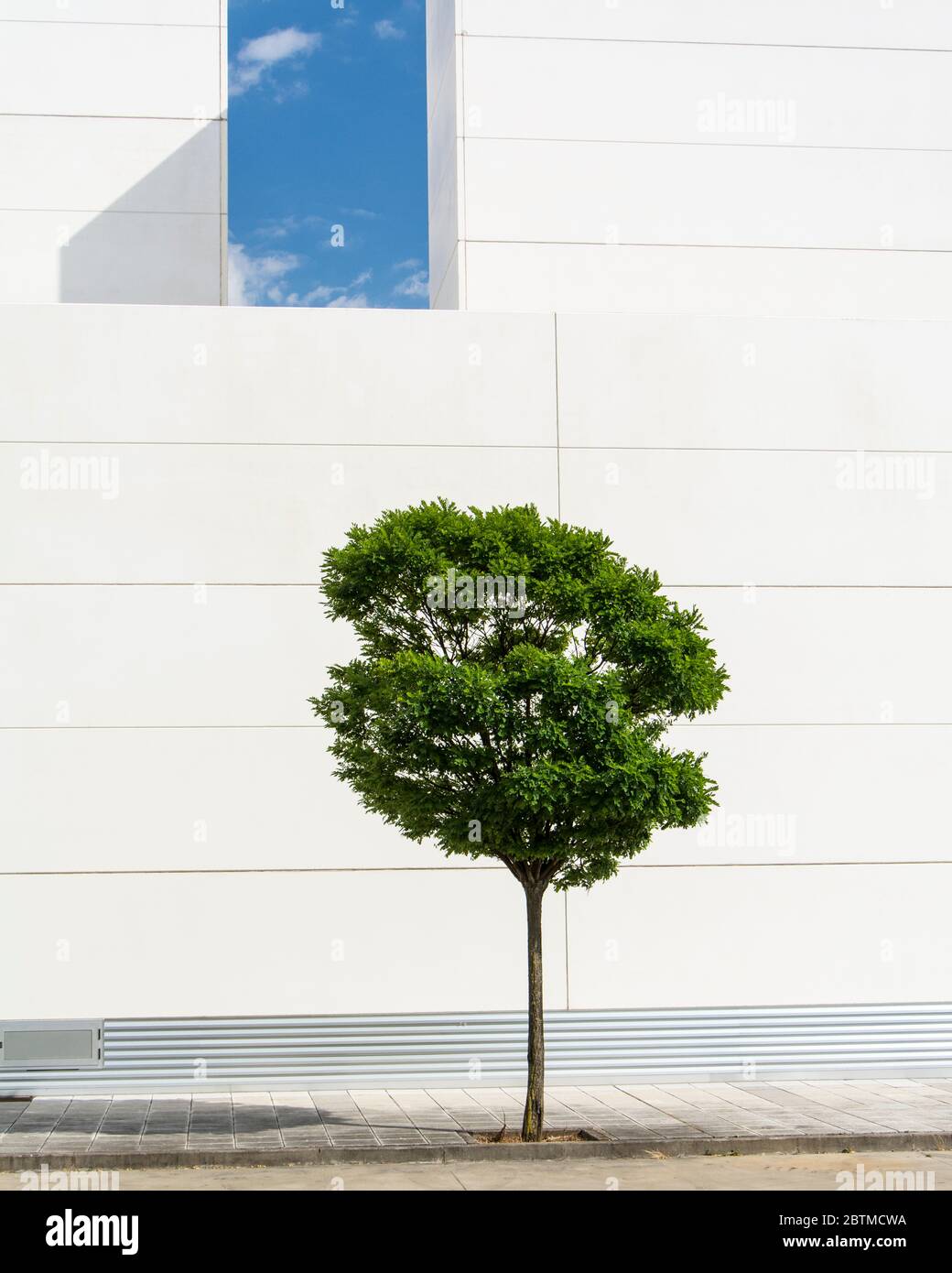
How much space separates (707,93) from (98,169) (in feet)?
27.7

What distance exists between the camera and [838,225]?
17.8 metres

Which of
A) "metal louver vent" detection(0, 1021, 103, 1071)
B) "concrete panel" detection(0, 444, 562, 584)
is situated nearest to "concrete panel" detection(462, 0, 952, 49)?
"concrete panel" detection(0, 444, 562, 584)

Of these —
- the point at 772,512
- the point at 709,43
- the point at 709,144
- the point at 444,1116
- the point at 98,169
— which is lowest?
the point at 444,1116

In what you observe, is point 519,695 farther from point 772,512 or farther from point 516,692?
point 772,512

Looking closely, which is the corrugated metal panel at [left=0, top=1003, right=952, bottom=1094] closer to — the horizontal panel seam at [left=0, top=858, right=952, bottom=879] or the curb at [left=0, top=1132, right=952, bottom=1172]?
the horizontal panel seam at [left=0, top=858, right=952, bottom=879]

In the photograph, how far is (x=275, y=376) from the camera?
15328mm

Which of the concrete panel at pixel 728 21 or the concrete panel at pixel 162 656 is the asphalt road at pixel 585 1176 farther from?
the concrete panel at pixel 728 21

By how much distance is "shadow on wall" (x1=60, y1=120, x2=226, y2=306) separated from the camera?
19562 mm

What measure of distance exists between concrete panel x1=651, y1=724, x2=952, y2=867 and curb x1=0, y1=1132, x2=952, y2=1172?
3.88 metres

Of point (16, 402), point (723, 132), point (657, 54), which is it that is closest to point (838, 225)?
point (723, 132)

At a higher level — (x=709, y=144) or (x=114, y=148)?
(x=114, y=148)

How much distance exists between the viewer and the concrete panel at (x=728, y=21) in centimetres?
1752

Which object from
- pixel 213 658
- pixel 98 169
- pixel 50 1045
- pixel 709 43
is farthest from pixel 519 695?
pixel 98 169
